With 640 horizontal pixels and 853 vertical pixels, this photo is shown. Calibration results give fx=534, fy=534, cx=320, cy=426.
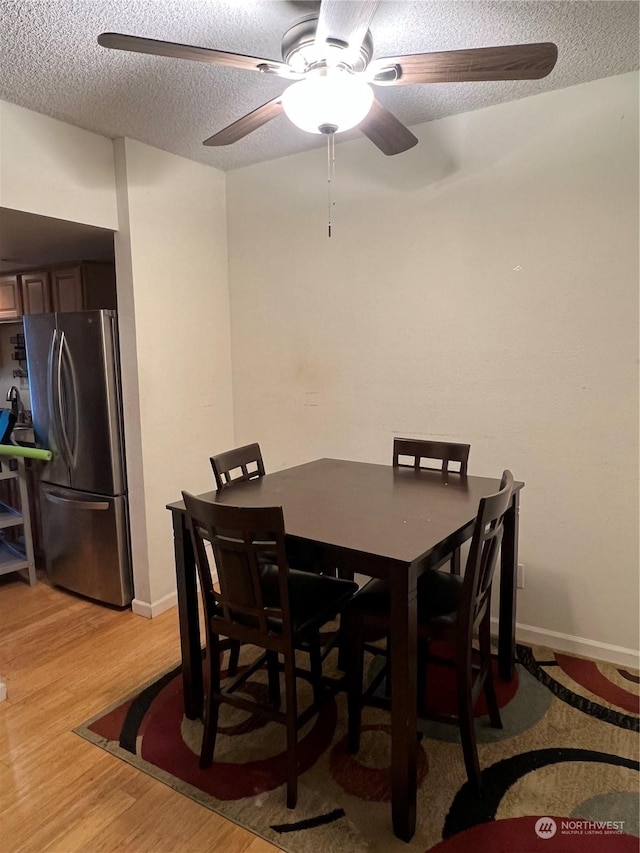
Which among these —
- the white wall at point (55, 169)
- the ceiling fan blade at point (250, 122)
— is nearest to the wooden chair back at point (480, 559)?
the ceiling fan blade at point (250, 122)

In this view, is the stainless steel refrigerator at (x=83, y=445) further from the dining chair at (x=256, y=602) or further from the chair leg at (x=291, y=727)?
the chair leg at (x=291, y=727)

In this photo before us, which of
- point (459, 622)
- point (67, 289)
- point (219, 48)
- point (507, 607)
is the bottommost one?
point (507, 607)

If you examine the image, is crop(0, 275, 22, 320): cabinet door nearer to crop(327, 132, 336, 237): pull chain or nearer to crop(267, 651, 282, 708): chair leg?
crop(327, 132, 336, 237): pull chain

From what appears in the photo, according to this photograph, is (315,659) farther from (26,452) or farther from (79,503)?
(26,452)

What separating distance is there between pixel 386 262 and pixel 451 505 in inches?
59.5

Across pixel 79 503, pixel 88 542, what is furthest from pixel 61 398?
pixel 88 542

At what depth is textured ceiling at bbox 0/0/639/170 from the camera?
178 centimetres

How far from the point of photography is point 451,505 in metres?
2.04

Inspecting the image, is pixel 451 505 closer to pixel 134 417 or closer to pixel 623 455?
pixel 623 455

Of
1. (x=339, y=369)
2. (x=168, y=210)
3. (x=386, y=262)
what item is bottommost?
(x=339, y=369)

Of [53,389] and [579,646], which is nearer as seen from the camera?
[579,646]

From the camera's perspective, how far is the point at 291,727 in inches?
68.0

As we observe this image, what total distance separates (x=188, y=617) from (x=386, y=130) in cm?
203

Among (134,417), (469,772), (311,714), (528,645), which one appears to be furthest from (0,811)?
(528,645)
